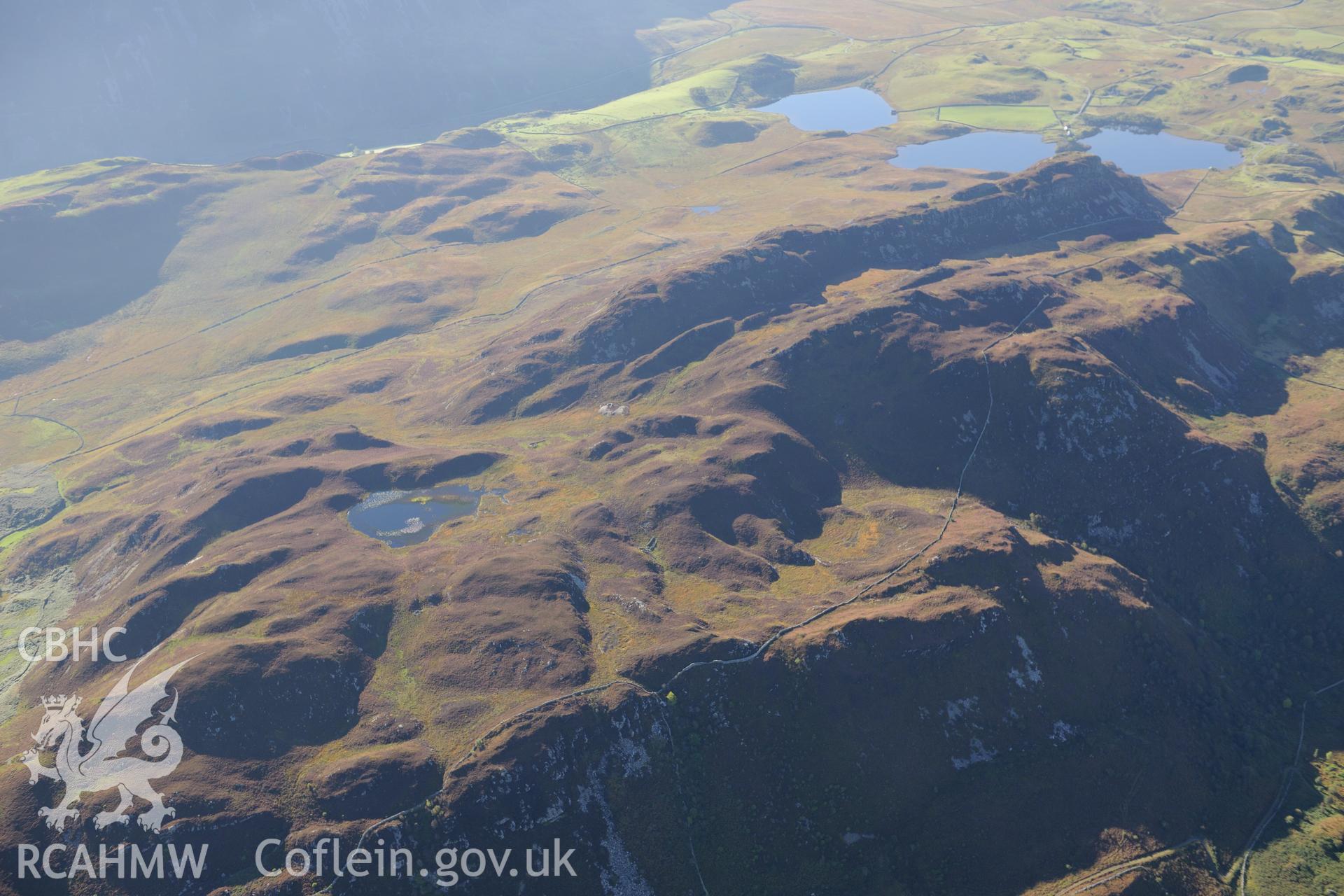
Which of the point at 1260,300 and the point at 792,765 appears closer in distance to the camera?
the point at 792,765

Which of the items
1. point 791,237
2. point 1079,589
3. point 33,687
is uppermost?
point 791,237

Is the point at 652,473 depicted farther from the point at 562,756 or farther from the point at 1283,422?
the point at 1283,422

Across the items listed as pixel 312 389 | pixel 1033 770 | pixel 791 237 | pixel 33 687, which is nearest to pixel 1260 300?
pixel 791 237

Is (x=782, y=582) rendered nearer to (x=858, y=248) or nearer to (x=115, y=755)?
(x=115, y=755)

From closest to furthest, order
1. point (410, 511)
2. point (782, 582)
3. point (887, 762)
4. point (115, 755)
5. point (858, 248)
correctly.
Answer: point (115, 755)
point (887, 762)
point (782, 582)
point (410, 511)
point (858, 248)

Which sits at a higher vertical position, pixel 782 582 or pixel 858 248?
pixel 858 248

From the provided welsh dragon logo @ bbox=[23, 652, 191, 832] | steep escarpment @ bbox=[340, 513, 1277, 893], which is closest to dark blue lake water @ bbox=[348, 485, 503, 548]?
welsh dragon logo @ bbox=[23, 652, 191, 832]

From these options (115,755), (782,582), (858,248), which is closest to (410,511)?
(115,755)

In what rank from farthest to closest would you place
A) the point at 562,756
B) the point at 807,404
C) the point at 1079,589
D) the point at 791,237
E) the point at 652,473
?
the point at 791,237, the point at 807,404, the point at 652,473, the point at 1079,589, the point at 562,756
